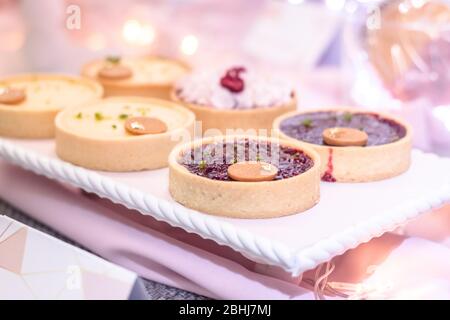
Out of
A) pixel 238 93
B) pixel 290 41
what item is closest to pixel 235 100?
pixel 238 93

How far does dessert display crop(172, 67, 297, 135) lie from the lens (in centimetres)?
207

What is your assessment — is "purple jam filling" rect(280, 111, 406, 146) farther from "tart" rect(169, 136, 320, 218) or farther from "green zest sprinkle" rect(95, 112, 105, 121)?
"green zest sprinkle" rect(95, 112, 105, 121)

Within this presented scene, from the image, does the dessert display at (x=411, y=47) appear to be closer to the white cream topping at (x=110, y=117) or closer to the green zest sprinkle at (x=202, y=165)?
the white cream topping at (x=110, y=117)

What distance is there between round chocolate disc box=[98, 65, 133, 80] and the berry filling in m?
0.37

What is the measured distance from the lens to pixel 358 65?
101 inches

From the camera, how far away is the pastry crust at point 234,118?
206cm

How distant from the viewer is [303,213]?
158 centimetres

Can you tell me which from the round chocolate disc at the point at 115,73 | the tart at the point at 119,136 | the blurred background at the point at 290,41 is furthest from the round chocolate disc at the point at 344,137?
the round chocolate disc at the point at 115,73

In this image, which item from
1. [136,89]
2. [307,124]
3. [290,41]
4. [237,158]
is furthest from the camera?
[290,41]

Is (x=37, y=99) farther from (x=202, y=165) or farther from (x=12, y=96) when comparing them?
(x=202, y=165)

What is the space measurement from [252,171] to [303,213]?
0.14 meters

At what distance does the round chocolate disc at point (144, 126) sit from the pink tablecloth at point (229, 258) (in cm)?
21

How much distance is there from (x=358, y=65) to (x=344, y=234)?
3.96 feet
